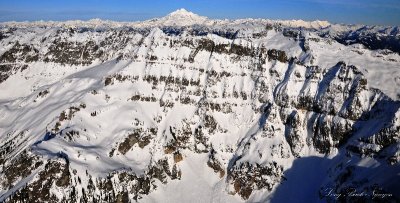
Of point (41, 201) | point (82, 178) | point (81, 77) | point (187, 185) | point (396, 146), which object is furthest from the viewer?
point (81, 77)

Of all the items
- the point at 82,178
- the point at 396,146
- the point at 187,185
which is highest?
the point at 396,146

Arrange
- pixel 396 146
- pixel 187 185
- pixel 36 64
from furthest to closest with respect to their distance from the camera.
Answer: pixel 36 64 < pixel 187 185 < pixel 396 146

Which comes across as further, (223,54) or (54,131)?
(223,54)

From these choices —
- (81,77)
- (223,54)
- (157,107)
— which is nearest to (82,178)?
(157,107)

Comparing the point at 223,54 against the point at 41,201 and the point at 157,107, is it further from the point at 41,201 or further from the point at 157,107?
the point at 41,201

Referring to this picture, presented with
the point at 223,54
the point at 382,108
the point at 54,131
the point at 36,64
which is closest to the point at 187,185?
the point at 54,131

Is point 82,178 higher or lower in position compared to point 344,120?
lower

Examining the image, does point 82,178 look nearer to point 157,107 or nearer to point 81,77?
point 157,107
